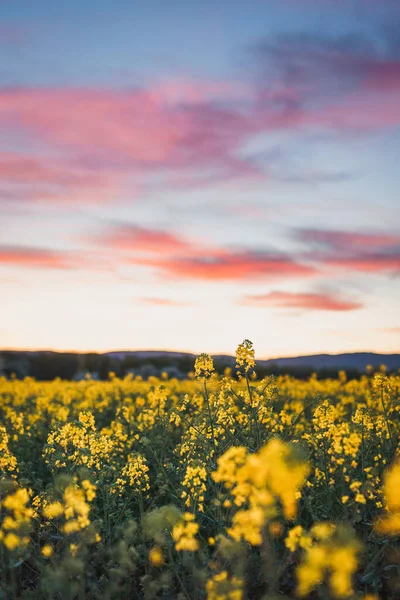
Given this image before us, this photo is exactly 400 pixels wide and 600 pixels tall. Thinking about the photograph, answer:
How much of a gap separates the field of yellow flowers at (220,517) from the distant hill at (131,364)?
95.8 ft

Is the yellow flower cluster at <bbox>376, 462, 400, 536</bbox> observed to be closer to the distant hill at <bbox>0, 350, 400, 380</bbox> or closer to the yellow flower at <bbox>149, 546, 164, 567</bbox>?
the yellow flower at <bbox>149, 546, 164, 567</bbox>

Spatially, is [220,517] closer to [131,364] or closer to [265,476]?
[265,476]

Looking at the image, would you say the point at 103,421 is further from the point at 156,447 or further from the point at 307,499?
the point at 307,499

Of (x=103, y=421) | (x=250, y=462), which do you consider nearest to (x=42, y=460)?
(x=103, y=421)

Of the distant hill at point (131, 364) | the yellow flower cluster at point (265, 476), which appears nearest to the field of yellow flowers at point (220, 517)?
the yellow flower cluster at point (265, 476)

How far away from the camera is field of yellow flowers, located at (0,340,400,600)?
3.93m

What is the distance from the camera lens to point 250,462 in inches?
138

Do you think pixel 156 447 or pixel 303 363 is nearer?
pixel 156 447

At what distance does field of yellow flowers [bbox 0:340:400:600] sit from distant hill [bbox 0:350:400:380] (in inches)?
1149

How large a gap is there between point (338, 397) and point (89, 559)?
957 cm

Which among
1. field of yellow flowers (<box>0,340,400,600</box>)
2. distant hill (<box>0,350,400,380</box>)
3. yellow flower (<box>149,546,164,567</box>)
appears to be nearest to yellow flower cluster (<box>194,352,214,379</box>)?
field of yellow flowers (<box>0,340,400,600</box>)

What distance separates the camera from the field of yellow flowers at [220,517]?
12.9ft

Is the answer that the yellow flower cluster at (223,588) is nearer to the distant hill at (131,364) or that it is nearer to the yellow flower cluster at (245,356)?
the yellow flower cluster at (245,356)

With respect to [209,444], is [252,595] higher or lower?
lower
